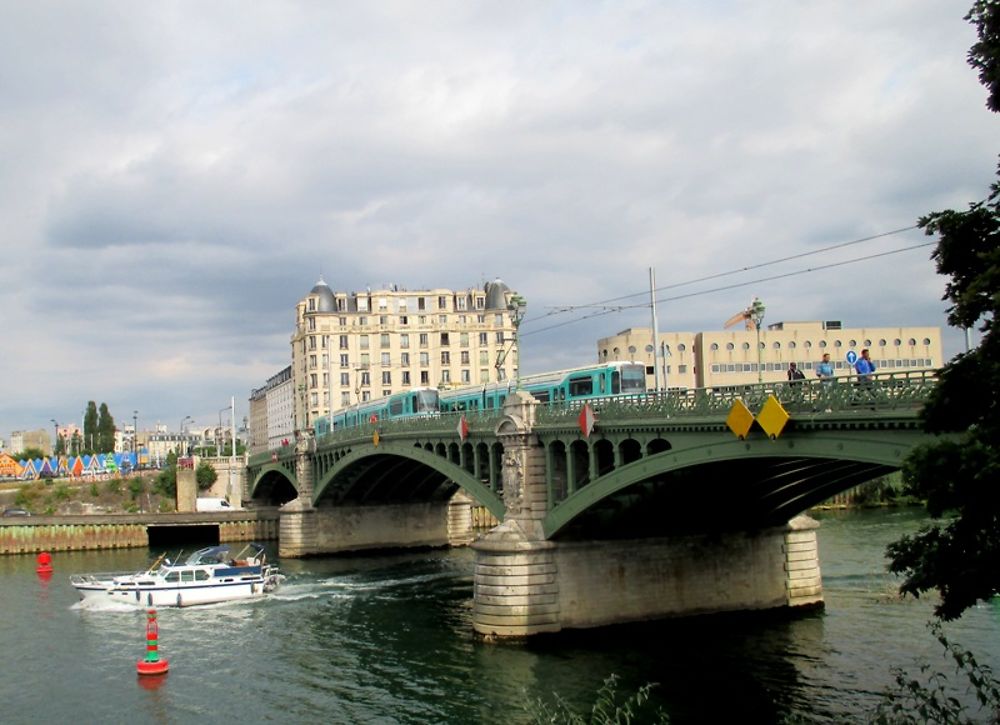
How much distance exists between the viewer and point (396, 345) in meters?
133

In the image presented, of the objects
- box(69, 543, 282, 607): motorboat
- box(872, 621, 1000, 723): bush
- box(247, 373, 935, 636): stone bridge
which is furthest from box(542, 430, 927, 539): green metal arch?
box(69, 543, 282, 607): motorboat

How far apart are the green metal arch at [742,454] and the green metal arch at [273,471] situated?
51.6 meters

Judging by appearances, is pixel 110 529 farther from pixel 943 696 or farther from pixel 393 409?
pixel 943 696

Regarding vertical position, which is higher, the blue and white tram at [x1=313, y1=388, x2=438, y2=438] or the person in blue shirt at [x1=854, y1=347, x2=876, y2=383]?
the blue and white tram at [x1=313, y1=388, x2=438, y2=438]

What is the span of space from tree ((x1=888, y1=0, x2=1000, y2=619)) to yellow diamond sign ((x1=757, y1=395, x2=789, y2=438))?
12.2 meters

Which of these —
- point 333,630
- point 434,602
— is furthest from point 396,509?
point 333,630

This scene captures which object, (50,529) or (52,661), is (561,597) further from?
(50,529)

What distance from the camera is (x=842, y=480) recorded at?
42.5m

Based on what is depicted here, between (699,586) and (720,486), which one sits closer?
(720,486)

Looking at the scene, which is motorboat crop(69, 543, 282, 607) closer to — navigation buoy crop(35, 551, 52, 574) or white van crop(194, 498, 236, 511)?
navigation buoy crop(35, 551, 52, 574)

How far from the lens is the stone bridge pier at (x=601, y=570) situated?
146 ft

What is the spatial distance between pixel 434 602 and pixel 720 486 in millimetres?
20519

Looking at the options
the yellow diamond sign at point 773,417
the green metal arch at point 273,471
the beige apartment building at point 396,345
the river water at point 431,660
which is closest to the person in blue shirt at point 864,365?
the yellow diamond sign at point 773,417

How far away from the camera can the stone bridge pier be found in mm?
44500
